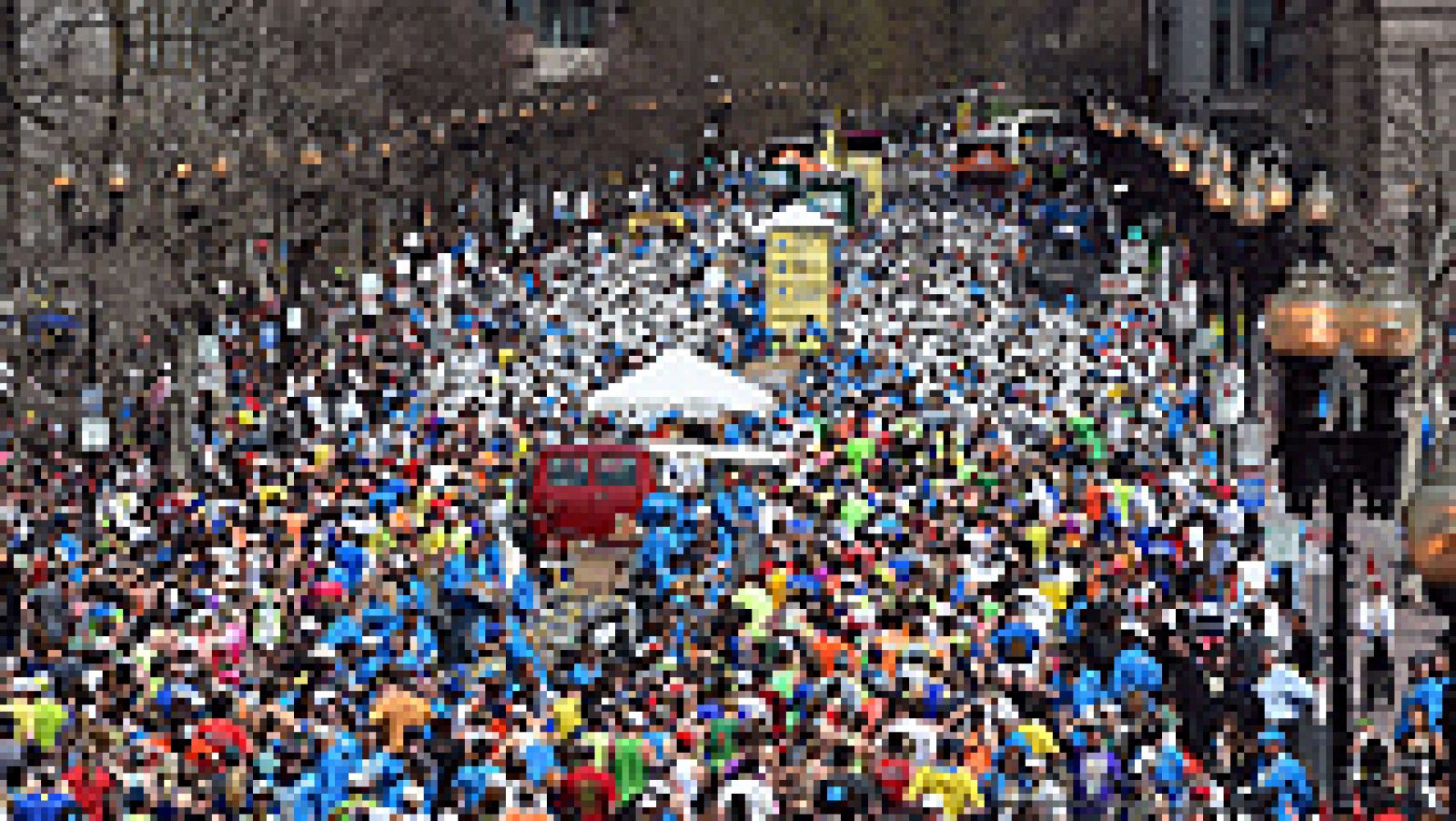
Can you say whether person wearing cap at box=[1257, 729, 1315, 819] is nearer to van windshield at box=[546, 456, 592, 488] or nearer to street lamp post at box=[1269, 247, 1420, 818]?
street lamp post at box=[1269, 247, 1420, 818]

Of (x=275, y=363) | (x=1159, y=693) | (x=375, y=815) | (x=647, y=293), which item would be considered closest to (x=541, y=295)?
(x=647, y=293)

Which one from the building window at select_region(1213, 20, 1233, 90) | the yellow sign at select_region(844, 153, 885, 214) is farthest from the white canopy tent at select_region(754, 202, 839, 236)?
the building window at select_region(1213, 20, 1233, 90)

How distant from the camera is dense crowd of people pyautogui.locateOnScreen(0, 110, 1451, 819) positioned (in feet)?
76.8

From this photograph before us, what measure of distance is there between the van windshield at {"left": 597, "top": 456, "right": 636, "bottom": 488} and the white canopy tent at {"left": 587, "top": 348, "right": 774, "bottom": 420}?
160 centimetres

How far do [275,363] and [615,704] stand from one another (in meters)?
15.6

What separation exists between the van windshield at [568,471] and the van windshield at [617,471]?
16 centimetres

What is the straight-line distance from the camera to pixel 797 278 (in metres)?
41.4

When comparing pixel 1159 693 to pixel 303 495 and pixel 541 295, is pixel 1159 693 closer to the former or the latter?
pixel 303 495

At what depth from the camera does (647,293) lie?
142ft

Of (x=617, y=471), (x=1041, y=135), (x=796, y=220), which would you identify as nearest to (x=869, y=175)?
(x=1041, y=135)

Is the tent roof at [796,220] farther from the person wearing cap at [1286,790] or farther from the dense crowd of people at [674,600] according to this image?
the person wearing cap at [1286,790]

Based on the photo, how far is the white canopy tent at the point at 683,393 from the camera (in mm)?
34969

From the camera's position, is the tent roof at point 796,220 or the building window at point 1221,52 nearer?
the tent roof at point 796,220

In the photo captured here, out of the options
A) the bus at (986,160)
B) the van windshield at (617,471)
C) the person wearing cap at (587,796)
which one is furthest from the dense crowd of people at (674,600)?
the bus at (986,160)
